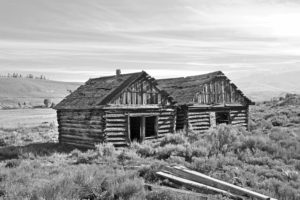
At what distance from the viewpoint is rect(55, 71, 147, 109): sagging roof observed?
1702cm

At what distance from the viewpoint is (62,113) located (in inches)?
794

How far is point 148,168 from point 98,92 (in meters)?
9.19

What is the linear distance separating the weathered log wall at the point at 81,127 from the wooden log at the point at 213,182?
7.68 metres

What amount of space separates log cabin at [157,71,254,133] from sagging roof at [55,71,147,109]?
15.1ft

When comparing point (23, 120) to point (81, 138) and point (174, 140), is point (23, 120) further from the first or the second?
point (174, 140)

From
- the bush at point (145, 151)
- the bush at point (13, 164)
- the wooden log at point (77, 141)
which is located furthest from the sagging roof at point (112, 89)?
the bush at point (13, 164)

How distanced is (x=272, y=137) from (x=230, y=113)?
8.20m

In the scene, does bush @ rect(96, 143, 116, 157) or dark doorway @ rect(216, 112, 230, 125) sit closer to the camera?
bush @ rect(96, 143, 116, 157)

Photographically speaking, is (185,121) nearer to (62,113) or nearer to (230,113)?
(230,113)

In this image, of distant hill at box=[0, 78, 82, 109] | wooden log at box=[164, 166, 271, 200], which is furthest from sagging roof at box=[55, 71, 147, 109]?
distant hill at box=[0, 78, 82, 109]

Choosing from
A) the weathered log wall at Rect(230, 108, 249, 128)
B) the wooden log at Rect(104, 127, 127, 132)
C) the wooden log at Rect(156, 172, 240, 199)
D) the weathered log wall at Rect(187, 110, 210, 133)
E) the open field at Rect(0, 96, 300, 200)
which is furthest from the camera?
the weathered log wall at Rect(230, 108, 249, 128)

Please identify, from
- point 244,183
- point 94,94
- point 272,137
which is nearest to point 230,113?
point 272,137

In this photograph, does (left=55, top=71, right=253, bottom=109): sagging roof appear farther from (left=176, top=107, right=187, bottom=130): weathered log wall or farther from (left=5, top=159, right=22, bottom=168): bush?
(left=5, top=159, right=22, bottom=168): bush

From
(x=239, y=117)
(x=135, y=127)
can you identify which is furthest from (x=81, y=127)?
(x=239, y=117)
